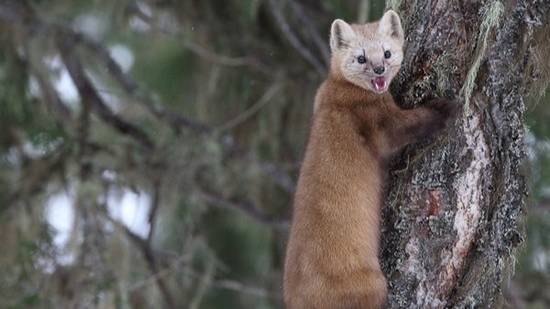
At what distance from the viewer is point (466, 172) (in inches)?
150

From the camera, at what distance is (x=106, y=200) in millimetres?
6523

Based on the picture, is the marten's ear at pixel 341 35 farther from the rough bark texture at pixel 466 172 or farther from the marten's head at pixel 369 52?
the rough bark texture at pixel 466 172

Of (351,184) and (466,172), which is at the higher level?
(466,172)

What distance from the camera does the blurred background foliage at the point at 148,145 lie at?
6.36 meters

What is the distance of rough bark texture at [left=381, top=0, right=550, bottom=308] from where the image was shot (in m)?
3.79

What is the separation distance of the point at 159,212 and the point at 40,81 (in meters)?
1.19

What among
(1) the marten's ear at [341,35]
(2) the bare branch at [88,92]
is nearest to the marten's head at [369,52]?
(1) the marten's ear at [341,35]

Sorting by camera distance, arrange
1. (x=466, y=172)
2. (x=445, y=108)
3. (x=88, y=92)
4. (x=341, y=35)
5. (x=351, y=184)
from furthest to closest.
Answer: (x=88, y=92) → (x=341, y=35) → (x=351, y=184) → (x=445, y=108) → (x=466, y=172)

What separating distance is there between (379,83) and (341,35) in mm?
501

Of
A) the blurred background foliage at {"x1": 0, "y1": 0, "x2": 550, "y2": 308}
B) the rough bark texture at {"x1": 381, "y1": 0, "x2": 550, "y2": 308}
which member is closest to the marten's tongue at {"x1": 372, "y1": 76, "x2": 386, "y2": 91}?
the rough bark texture at {"x1": 381, "y1": 0, "x2": 550, "y2": 308}

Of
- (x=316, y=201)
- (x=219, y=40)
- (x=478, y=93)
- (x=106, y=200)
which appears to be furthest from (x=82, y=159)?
(x=478, y=93)

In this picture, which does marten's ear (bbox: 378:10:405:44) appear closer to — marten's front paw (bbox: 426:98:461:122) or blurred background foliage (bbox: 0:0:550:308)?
marten's front paw (bbox: 426:98:461:122)

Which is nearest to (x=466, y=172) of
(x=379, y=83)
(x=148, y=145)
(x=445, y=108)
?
(x=445, y=108)

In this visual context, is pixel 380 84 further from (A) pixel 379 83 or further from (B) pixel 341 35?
(B) pixel 341 35
